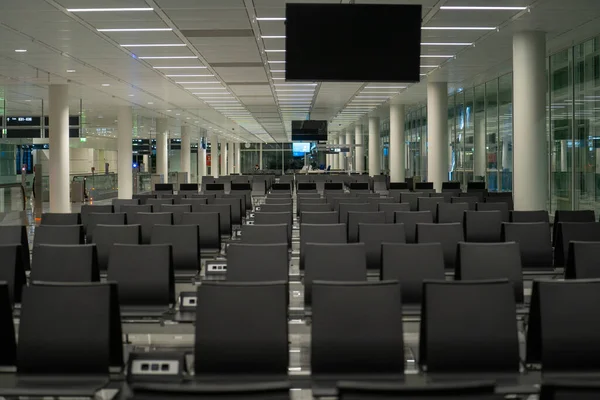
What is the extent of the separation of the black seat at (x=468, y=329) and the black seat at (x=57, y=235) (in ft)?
16.8

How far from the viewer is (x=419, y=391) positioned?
7.52ft

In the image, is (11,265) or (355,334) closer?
(355,334)

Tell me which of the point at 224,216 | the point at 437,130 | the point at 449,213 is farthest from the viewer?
the point at 437,130

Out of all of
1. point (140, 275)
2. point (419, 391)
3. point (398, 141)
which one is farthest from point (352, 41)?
point (398, 141)

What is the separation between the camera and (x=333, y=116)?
3547 centimetres

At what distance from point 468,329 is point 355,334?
67 centimetres

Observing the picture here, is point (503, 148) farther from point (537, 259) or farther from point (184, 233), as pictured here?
point (184, 233)

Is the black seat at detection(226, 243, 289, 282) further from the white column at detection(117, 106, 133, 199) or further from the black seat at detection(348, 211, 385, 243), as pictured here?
the white column at detection(117, 106, 133, 199)

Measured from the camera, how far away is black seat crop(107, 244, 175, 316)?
561 cm

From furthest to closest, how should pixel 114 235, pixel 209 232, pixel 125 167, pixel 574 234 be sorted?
pixel 125 167 < pixel 209 232 < pixel 574 234 < pixel 114 235

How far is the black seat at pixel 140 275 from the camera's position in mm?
5609

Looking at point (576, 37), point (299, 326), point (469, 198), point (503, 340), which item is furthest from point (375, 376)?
point (576, 37)

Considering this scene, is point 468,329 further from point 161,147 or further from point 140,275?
point 161,147

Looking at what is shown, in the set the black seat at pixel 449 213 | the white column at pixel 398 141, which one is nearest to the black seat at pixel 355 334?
the black seat at pixel 449 213
